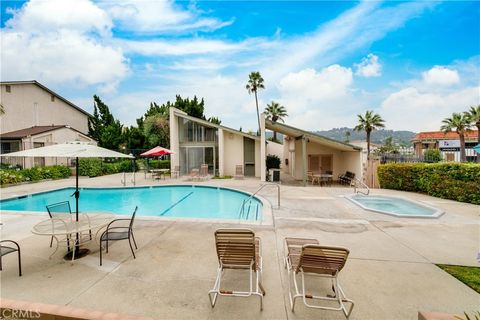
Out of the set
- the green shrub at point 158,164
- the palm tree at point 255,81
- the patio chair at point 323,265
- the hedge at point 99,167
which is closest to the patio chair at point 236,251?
the patio chair at point 323,265

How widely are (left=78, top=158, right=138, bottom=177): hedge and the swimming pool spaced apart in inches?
780

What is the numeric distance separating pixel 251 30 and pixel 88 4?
356 inches

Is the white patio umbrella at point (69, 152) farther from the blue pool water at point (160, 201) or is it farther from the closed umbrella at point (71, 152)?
the blue pool water at point (160, 201)

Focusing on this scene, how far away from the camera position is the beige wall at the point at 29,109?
21891mm

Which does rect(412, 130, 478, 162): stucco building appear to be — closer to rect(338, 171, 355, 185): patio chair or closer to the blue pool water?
rect(338, 171, 355, 185): patio chair

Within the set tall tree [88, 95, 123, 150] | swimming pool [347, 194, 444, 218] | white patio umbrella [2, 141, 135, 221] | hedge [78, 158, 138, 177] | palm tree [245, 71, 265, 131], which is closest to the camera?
white patio umbrella [2, 141, 135, 221]

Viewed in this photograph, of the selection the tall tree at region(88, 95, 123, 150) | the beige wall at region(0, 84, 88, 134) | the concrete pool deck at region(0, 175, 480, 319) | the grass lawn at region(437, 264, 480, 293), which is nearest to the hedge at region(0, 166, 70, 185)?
the tall tree at region(88, 95, 123, 150)

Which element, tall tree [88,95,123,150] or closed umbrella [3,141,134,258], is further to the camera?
tall tree [88,95,123,150]

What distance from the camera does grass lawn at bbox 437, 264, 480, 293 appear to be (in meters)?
3.70

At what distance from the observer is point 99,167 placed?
20.4 meters

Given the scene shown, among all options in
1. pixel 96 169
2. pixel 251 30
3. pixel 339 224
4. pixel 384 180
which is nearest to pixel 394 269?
pixel 339 224

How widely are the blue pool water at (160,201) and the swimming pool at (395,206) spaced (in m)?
4.53

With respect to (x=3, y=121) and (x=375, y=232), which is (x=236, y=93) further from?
(x=375, y=232)

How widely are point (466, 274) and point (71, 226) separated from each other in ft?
24.7
